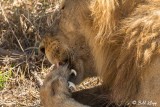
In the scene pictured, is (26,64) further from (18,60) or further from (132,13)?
(132,13)

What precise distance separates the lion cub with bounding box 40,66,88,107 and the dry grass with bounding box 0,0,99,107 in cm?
86

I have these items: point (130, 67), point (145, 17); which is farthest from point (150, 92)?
point (145, 17)

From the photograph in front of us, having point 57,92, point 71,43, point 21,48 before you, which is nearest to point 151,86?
point 57,92

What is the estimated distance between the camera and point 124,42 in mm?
2775

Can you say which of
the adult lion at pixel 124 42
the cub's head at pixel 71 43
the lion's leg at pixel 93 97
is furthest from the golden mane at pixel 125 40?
the lion's leg at pixel 93 97

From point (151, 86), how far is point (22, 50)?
2.21m

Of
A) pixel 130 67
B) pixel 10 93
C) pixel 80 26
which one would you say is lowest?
pixel 10 93

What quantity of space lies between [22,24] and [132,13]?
2268mm

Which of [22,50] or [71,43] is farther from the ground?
[71,43]

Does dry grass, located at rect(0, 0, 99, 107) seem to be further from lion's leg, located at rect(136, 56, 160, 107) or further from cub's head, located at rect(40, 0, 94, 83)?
lion's leg, located at rect(136, 56, 160, 107)

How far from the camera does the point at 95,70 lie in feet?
10.4

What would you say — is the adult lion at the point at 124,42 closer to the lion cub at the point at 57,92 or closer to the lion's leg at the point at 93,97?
the lion's leg at the point at 93,97

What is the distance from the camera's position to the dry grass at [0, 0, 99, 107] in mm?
4035

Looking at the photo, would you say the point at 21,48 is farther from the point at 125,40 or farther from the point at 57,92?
the point at 125,40
